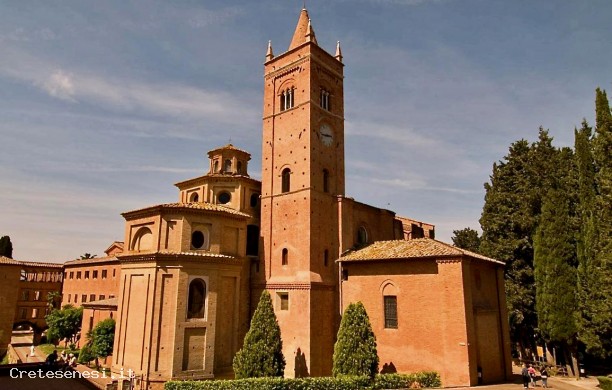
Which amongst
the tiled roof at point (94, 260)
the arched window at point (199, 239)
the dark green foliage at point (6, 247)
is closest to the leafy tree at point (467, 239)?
the arched window at point (199, 239)

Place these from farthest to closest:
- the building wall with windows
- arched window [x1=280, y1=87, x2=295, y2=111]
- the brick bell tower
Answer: arched window [x1=280, y1=87, x2=295, y2=111]
the brick bell tower
the building wall with windows

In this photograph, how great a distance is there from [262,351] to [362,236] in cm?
1141

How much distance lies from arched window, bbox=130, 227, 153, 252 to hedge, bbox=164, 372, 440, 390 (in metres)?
8.00

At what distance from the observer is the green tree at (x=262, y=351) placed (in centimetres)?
1853

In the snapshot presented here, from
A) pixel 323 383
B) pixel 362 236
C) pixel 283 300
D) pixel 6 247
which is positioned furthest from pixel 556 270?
pixel 6 247

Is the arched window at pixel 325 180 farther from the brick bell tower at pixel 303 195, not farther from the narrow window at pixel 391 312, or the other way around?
the narrow window at pixel 391 312

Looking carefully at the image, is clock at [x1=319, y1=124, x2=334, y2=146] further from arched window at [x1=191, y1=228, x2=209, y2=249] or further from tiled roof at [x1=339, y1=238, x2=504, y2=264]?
arched window at [x1=191, y1=228, x2=209, y2=249]

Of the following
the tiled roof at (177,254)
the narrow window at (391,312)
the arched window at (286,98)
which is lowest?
the narrow window at (391,312)

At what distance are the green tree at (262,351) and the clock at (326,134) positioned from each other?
11.1 m

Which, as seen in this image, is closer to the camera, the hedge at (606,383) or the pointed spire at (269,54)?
the hedge at (606,383)

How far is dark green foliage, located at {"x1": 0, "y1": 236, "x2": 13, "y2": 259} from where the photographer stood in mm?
53509

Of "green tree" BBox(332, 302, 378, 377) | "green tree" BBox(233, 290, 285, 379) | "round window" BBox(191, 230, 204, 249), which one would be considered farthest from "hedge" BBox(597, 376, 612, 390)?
"round window" BBox(191, 230, 204, 249)

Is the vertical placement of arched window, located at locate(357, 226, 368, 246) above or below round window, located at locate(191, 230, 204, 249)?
above

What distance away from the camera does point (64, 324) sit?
3453 cm
